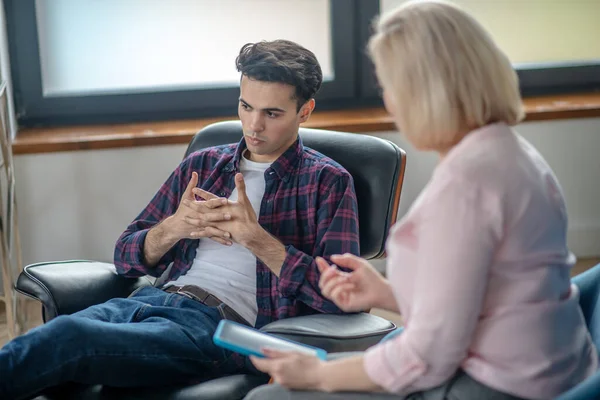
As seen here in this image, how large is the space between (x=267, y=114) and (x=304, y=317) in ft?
1.70

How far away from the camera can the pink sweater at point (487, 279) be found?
1189 millimetres

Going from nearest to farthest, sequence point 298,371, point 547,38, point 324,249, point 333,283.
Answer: point 298,371 → point 333,283 → point 324,249 → point 547,38

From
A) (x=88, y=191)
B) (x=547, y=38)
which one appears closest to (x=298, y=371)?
(x=88, y=191)

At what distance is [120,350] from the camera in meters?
1.78

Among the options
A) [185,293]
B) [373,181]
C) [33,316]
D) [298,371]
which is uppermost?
[373,181]

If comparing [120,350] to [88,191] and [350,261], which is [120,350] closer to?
[350,261]

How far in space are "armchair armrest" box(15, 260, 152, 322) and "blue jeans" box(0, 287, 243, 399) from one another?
0.29 feet

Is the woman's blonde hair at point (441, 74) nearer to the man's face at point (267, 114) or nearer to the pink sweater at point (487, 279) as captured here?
the pink sweater at point (487, 279)

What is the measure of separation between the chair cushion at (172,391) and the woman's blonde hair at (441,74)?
75 cm

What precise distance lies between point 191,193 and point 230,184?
16 centimetres

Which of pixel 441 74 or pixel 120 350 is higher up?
pixel 441 74

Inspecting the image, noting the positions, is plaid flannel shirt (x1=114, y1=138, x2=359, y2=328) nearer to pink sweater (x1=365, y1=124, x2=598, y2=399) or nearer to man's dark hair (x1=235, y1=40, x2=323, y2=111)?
man's dark hair (x1=235, y1=40, x2=323, y2=111)

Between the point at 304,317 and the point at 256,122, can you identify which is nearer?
the point at 304,317

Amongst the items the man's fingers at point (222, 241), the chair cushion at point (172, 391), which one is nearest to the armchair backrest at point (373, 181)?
the man's fingers at point (222, 241)
